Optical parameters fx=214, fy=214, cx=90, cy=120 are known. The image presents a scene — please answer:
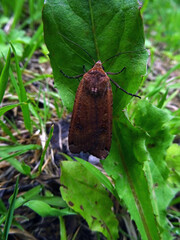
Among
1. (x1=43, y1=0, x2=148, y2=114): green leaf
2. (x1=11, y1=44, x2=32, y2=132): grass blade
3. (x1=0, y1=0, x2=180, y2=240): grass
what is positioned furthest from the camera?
(x1=11, y1=44, x2=32, y2=132): grass blade

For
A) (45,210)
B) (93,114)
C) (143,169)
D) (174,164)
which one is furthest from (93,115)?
(174,164)

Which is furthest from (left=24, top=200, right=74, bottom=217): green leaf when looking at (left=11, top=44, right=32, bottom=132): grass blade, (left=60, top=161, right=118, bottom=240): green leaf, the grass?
(left=11, top=44, right=32, bottom=132): grass blade

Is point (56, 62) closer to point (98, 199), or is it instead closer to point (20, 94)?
point (20, 94)

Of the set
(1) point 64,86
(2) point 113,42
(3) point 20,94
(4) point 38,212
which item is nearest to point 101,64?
(2) point 113,42

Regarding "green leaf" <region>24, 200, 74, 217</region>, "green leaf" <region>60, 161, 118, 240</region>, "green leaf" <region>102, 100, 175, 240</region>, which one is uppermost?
"green leaf" <region>102, 100, 175, 240</region>

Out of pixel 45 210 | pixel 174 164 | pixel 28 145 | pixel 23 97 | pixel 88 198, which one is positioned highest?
pixel 23 97

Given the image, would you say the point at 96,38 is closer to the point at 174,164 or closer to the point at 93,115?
the point at 93,115

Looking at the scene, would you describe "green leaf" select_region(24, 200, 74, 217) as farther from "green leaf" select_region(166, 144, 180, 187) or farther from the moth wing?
"green leaf" select_region(166, 144, 180, 187)
